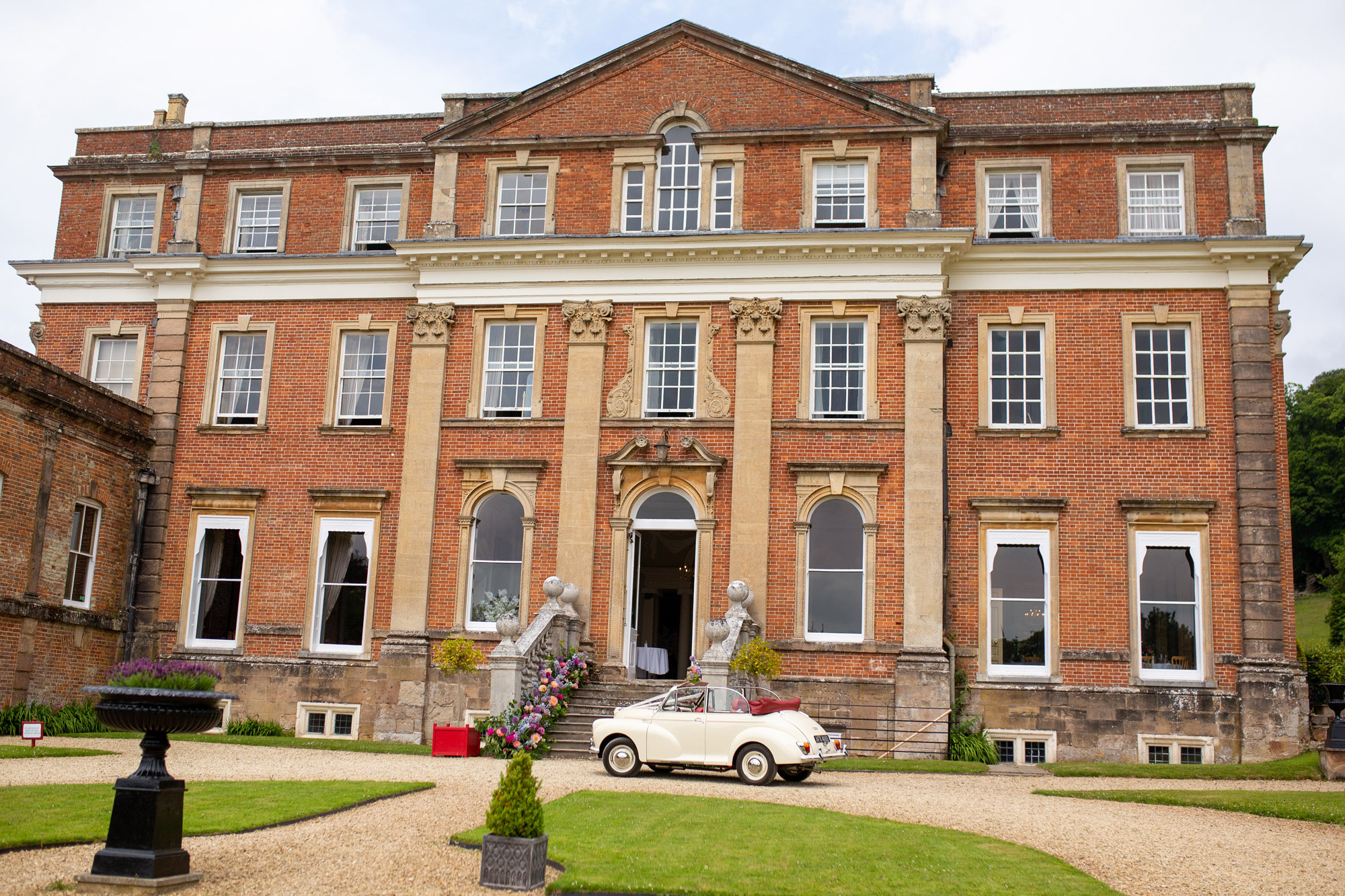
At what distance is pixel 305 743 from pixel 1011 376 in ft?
50.7

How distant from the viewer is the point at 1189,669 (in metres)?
23.0

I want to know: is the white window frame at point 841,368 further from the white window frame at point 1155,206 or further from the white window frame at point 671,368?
the white window frame at point 1155,206

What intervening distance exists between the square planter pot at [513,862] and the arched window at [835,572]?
13.9 metres

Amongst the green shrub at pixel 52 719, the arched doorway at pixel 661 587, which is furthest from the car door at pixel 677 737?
the green shrub at pixel 52 719

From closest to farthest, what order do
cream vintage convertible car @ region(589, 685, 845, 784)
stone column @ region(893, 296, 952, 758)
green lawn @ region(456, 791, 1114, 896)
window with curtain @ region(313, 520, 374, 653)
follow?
green lawn @ region(456, 791, 1114, 896), cream vintage convertible car @ region(589, 685, 845, 784), stone column @ region(893, 296, 952, 758), window with curtain @ region(313, 520, 374, 653)

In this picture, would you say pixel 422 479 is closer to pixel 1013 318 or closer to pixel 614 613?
pixel 614 613

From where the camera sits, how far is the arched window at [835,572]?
23484 mm

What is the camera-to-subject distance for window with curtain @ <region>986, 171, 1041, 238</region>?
2541 cm

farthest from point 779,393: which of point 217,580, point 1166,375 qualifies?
point 217,580

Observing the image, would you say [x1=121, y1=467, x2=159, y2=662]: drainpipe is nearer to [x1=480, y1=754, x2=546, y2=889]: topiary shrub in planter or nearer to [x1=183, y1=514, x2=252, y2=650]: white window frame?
[x1=183, y1=514, x2=252, y2=650]: white window frame

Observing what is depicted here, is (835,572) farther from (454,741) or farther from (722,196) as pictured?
(722,196)

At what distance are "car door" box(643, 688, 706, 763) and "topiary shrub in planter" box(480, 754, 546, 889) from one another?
727 centimetres

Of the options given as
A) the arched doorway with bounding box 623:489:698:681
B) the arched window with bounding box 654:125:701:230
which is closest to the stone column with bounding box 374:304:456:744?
the arched doorway with bounding box 623:489:698:681

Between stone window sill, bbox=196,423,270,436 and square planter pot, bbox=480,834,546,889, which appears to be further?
stone window sill, bbox=196,423,270,436
